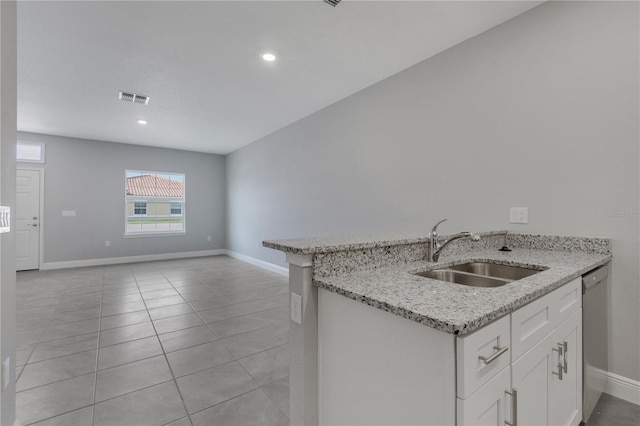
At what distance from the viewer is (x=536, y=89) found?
7.54ft

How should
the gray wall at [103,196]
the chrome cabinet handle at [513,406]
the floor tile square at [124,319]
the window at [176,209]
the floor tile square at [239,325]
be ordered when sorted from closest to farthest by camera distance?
the chrome cabinet handle at [513,406]
the floor tile square at [239,325]
the floor tile square at [124,319]
the gray wall at [103,196]
the window at [176,209]

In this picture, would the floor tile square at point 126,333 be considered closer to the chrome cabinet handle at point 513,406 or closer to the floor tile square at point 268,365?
the floor tile square at point 268,365

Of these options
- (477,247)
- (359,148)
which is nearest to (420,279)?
(477,247)

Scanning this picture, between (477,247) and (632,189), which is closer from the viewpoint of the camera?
(632,189)

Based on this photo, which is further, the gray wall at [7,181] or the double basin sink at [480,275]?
the double basin sink at [480,275]

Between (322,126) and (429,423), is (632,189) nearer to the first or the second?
(429,423)

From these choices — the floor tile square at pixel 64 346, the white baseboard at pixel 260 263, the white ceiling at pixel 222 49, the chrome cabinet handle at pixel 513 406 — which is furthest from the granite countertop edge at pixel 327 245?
the white baseboard at pixel 260 263

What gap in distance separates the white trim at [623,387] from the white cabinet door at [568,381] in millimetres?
646

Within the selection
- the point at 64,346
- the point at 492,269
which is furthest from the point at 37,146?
the point at 492,269

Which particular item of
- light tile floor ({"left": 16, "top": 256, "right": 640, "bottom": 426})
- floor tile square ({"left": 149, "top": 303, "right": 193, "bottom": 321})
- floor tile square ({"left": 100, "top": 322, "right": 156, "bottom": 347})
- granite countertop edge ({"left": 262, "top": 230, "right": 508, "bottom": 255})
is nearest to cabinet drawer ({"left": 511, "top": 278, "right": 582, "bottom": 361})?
granite countertop edge ({"left": 262, "top": 230, "right": 508, "bottom": 255})

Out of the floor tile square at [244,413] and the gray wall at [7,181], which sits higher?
the gray wall at [7,181]

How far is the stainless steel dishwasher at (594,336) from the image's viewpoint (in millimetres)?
1616

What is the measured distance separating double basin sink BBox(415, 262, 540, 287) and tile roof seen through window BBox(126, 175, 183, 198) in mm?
7271

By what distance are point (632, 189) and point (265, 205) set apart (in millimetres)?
5210
